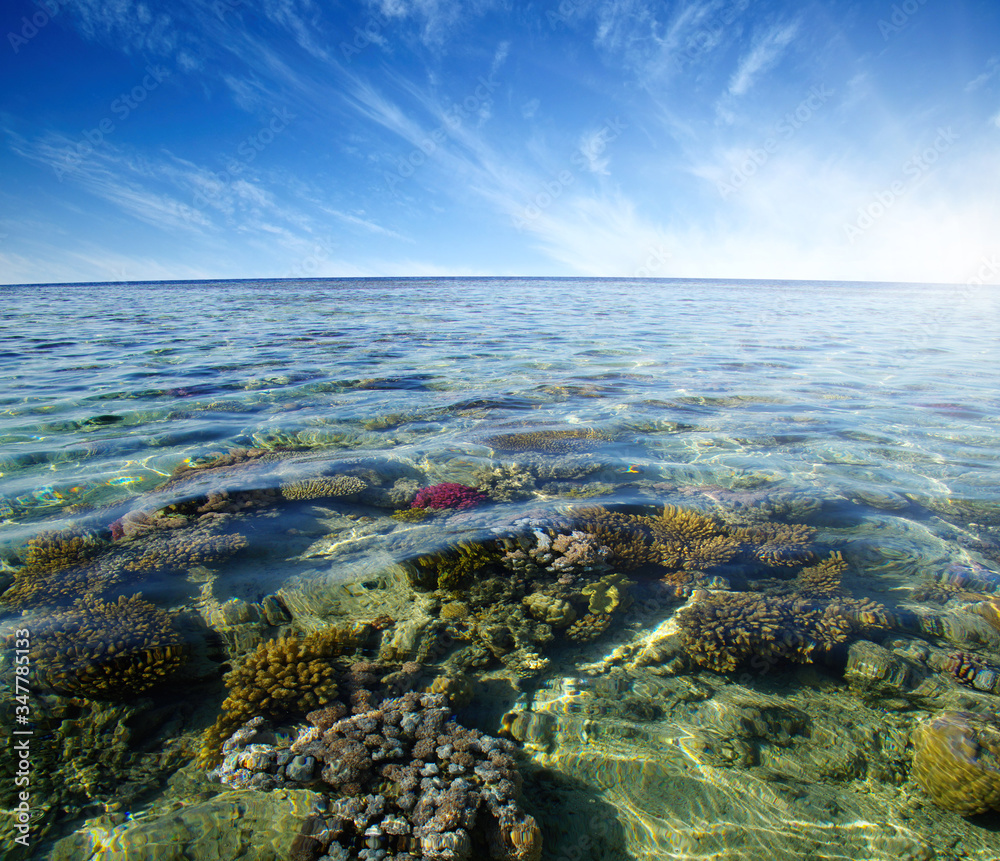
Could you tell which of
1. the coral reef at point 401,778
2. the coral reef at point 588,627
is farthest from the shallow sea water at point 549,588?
the coral reef at point 401,778

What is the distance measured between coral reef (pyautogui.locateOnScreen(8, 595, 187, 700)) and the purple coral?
8.76ft

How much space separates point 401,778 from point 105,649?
2.40m

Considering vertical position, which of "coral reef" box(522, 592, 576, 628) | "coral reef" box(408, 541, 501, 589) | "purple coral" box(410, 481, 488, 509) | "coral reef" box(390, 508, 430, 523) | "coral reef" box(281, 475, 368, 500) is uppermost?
"coral reef" box(281, 475, 368, 500)

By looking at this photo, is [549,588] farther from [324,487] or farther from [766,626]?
[324,487]

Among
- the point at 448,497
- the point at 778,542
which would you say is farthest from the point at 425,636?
the point at 778,542

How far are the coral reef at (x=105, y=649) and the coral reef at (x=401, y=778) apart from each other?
0.99 metres

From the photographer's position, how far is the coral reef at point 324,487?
5.77 m

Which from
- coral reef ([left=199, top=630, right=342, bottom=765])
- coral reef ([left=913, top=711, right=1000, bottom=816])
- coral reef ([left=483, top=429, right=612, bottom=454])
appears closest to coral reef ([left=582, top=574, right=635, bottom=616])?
coral reef ([left=913, top=711, right=1000, bottom=816])

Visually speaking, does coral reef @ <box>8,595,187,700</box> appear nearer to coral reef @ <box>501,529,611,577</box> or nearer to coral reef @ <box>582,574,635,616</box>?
coral reef @ <box>501,529,611,577</box>

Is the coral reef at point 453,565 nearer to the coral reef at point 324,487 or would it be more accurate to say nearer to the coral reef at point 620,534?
the coral reef at point 620,534

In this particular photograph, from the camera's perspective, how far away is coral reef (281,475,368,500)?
227 inches

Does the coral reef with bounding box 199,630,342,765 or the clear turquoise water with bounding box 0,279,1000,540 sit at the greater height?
the clear turquoise water with bounding box 0,279,1000,540

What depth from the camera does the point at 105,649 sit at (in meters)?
3.36

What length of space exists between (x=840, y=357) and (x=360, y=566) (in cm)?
1599
